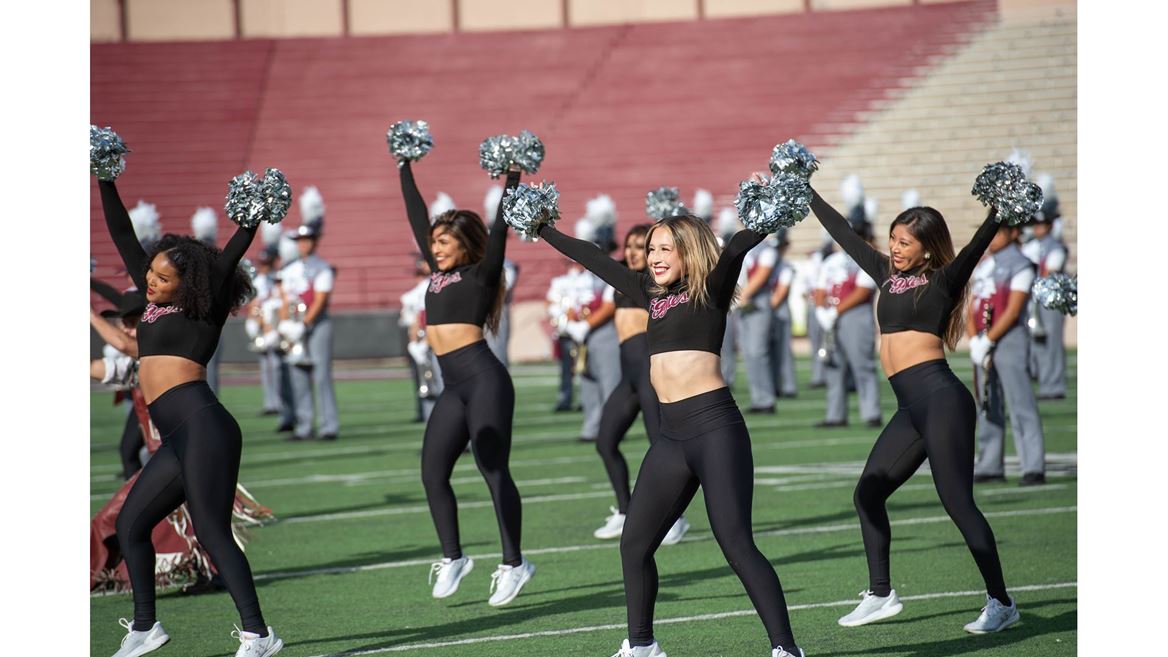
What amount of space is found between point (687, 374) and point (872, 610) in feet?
4.90

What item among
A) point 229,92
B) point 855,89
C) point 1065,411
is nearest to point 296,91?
point 229,92

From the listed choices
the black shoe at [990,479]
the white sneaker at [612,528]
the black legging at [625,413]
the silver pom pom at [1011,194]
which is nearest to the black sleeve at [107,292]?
the black legging at [625,413]

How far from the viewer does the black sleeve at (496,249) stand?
6.52m

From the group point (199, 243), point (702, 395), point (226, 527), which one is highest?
point (199, 243)

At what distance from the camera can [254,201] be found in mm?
5609

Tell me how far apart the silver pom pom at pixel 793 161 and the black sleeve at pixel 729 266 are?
0.89 metres

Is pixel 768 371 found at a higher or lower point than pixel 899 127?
lower

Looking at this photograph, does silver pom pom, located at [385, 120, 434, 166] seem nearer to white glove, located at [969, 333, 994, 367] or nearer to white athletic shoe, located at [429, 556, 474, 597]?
white athletic shoe, located at [429, 556, 474, 597]

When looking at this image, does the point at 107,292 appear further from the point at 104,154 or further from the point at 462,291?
the point at 462,291

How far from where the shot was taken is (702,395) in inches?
200

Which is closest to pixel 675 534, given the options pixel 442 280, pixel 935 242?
pixel 442 280
